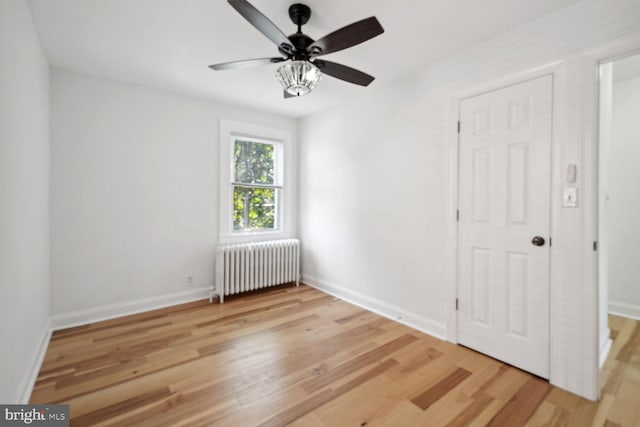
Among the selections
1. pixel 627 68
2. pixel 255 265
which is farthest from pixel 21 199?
pixel 627 68

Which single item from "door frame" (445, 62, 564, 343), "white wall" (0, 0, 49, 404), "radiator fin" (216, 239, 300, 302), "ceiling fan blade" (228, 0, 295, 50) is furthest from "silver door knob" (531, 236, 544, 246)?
"white wall" (0, 0, 49, 404)

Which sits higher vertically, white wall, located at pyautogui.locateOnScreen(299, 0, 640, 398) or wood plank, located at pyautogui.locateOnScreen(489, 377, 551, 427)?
white wall, located at pyautogui.locateOnScreen(299, 0, 640, 398)

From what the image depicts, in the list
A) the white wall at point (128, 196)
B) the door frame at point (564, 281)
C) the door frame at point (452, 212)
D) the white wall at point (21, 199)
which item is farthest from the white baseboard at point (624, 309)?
the white wall at point (21, 199)

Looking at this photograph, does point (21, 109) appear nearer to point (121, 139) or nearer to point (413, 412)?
point (121, 139)

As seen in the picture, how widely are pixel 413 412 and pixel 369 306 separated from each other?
5.53ft

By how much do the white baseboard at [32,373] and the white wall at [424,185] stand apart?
117 inches

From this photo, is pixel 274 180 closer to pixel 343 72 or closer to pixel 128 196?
pixel 128 196

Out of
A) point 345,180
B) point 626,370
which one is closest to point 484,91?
point 345,180

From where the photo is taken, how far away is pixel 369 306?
3434 millimetres

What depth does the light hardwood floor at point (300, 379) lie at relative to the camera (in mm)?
1711

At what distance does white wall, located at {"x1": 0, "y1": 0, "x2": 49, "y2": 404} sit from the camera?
A: 1.52 meters

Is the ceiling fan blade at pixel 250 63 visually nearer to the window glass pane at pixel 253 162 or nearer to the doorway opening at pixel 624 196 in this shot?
the window glass pane at pixel 253 162

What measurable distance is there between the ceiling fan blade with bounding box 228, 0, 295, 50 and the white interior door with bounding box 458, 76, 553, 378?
5.67ft

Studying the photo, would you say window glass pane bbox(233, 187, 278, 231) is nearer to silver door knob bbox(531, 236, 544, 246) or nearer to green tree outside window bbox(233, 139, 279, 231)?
green tree outside window bbox(233, 139, 279, 231)
